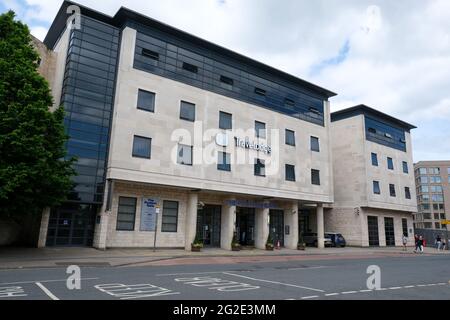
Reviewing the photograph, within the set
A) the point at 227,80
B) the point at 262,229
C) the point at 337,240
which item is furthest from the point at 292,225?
the point at 227,80

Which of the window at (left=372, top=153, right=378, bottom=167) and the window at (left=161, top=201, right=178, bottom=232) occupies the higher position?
the window at (left=372, top=153, right=378, bottom=167)

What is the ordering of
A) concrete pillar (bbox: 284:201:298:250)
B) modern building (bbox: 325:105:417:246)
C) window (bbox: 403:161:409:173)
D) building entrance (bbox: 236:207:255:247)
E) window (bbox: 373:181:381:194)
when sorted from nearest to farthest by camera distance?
building entrance (bbox: 236:207:255:247) → concrete pillar (bbox: 284:201:298:250) → modern building (bbox: 325:105:417:246) → window (bbox: 373:181:381:194) → window (bbox: 403:161:409:173)

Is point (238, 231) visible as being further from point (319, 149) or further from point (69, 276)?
point (69, 276)

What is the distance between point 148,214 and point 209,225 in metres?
6.32

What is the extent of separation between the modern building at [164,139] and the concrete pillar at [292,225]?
0.10 meters

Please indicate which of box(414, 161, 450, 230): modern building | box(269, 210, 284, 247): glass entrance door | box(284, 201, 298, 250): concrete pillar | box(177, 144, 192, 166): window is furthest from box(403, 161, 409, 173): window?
box(414, 161, 450, 230): modern building

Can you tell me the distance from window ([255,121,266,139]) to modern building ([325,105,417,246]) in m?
15.8

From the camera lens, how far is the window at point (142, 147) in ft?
79.7

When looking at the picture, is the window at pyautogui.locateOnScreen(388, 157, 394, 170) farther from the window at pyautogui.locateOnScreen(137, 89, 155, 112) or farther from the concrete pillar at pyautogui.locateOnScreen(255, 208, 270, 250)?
the window at pyautogui.locateOnScreen(137, 89, 155, 112)

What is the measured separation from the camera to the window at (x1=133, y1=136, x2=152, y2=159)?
79.7 ft

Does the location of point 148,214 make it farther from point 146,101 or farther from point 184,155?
point 146,101

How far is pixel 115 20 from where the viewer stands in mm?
25797

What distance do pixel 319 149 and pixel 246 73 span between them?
10923 millimetres
